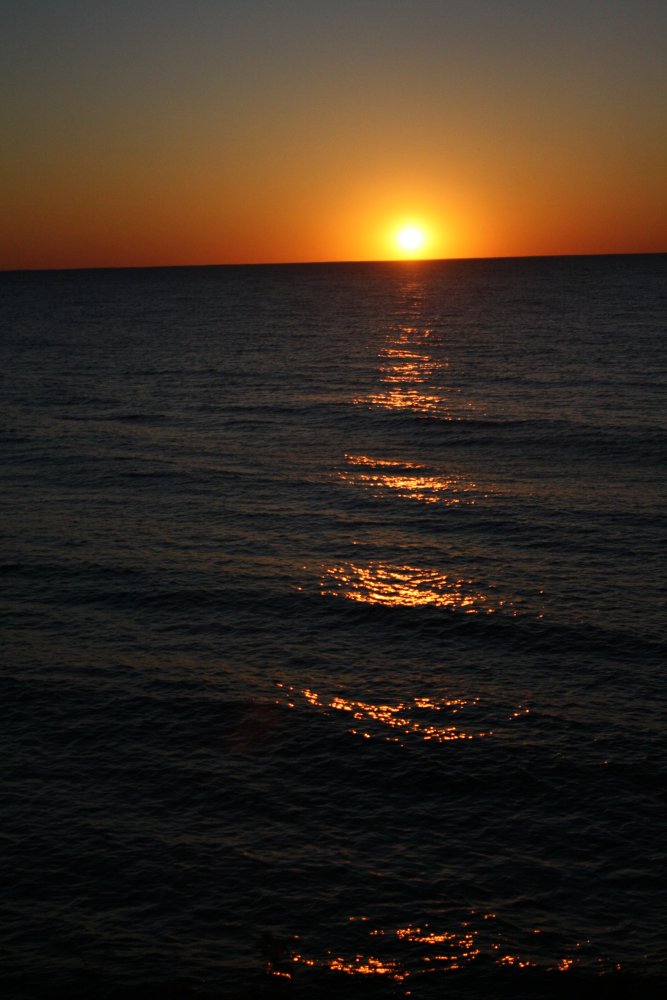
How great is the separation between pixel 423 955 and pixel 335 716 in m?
7.56

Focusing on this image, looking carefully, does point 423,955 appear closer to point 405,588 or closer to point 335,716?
point 335,716

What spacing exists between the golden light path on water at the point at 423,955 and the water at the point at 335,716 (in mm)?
46

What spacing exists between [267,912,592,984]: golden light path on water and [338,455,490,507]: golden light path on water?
24.6 meters

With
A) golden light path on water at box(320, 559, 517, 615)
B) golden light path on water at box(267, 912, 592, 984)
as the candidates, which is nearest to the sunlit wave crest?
golden light path on water at box(267, 912, 592, 984)

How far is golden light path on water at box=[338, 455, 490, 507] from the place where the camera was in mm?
40250

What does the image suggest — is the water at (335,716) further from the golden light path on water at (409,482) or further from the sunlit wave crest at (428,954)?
the golden light path on water at (409,482)

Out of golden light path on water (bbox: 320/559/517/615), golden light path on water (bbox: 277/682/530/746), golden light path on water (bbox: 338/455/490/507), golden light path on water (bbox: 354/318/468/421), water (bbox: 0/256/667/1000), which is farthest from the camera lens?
golden light path on water (bbox: 354/318/468/421)

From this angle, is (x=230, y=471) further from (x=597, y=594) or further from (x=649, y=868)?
(x=649, y=868)

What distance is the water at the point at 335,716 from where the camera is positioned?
15.1 meters

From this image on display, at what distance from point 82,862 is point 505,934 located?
7277 mm

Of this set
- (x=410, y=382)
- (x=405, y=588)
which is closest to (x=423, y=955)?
(x=405, y=588)

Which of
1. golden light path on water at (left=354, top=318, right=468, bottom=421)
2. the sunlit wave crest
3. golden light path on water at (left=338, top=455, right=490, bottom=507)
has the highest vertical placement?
golden light path on water at (left=354, top=318, right=468, bottom=421)

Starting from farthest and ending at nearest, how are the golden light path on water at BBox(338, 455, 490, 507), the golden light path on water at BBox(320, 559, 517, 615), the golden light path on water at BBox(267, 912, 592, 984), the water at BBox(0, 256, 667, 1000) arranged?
the golden light path on water at BBox(338, 455, 490, 507) < the golden light path on water at BBox(320, 559, 517, 615) < the water at BBox(0, 256, 667, 1000) < the golden light path on water at BBox(267, 912, 592, 984)

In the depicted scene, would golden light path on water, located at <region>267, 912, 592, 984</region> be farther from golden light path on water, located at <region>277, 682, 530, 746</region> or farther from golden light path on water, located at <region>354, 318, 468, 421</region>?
golden light path on water, located at <region>354, 318, 468, 421</region>
